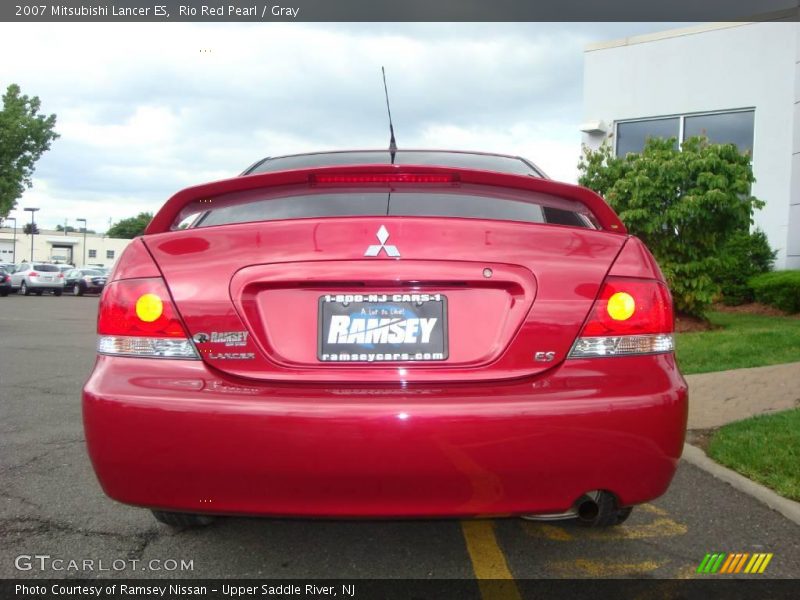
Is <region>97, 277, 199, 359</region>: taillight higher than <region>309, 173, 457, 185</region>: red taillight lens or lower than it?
lower

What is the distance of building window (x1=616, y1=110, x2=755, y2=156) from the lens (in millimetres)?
16453

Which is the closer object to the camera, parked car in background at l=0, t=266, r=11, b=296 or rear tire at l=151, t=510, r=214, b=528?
rear tire at l=151, t=510, r=214, b=528

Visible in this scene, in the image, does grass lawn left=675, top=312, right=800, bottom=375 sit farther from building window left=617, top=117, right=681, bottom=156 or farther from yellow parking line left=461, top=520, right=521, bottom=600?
building window left=617, top=117, right=681, bottom=156

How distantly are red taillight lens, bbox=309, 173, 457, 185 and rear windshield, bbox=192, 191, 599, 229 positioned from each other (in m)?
0.05

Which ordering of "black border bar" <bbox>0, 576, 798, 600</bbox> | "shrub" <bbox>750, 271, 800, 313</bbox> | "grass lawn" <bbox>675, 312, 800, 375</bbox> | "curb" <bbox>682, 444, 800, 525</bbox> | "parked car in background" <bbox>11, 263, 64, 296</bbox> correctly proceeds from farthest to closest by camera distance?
1. "parked car in background" <bbox>11, 263, 64, 296</bbox>
2. "shrub" <bbox>750, 271, 800, 313</bbox>
3. "grass lawn" <bbox>675, 312, 800, 375</bbox>
4. "curb" <bbox>682, 444, 800, 525</bbox>
5. "black border bar" <bbox>0, 576, 798, 600</bbox>

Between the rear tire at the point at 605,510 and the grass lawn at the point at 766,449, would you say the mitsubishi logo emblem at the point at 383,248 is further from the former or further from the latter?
the grass lawn at the point at 766,449

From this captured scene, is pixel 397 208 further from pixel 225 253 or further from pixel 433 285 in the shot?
pixel 225 253

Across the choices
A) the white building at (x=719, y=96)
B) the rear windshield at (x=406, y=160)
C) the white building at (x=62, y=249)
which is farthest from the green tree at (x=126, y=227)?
the rear windshield at (x=406, y=160)

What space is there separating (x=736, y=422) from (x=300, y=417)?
3946 millimetres

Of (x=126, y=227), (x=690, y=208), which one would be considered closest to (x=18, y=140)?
(x=690, y=208)

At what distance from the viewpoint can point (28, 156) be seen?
36.2 metres

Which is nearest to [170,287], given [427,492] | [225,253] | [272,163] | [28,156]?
[225,253]

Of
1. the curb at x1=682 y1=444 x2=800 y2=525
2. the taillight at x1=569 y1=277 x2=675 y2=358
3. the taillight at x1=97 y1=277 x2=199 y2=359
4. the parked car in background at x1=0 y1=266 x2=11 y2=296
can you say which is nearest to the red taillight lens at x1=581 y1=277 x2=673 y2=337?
the taillight at x1=569 y1=277 x2=675 y2=358

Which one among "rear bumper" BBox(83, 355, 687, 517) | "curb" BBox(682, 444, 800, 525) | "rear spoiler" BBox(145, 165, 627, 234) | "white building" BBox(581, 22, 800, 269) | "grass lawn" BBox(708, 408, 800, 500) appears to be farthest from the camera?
"white building" BBox(581, 22, 800, 269)
